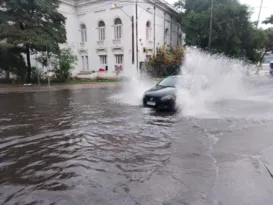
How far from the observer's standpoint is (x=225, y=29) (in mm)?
31656

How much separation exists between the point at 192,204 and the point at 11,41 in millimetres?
20403

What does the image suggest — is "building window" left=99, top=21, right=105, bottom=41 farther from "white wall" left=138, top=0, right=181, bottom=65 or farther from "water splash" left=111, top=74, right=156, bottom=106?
"water splash" left=111, top=74, right=156, bottom=106

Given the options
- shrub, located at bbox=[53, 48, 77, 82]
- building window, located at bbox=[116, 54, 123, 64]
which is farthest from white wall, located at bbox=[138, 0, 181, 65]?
shrub, located at bbox=[53, 48, 77, 82]

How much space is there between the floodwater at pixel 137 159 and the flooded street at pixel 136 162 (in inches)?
0.6

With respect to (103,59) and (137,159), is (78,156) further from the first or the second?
(103,59)

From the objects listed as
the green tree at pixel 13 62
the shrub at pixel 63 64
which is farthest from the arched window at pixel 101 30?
the green tree at pixel 13 62

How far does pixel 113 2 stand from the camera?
31797 mm

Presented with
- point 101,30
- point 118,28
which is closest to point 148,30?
point 118,28

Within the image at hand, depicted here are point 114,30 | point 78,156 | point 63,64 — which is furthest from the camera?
point 114,30

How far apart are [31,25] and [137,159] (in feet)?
65.3

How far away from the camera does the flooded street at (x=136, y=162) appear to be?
144 inches

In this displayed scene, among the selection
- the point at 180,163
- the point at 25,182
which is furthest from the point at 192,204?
the point at 25,182

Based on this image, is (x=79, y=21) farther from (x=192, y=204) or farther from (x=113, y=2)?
(x=192, y=204)

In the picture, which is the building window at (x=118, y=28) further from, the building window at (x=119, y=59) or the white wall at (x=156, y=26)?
the white wall at (x=156, y=26)
